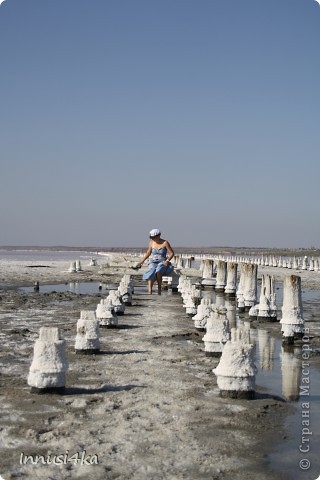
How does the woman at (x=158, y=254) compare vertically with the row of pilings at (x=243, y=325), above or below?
above

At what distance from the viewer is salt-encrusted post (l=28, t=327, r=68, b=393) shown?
28.1 ft

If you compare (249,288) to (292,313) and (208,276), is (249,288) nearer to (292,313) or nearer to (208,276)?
(292,313)

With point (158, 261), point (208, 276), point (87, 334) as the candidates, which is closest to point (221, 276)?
point (208, 276)

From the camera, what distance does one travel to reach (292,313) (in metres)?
14.3

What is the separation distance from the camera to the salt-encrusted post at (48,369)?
8.55 metres

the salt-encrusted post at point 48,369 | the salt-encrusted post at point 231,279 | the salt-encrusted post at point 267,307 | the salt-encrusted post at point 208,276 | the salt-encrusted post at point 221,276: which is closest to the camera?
the salt-encrusted post at point 48,369

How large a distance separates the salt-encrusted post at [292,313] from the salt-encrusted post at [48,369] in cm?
686

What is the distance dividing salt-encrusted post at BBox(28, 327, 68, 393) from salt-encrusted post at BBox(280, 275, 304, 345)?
686 cm

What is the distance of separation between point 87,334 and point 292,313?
4841mm

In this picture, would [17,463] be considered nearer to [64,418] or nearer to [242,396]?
[64,418]

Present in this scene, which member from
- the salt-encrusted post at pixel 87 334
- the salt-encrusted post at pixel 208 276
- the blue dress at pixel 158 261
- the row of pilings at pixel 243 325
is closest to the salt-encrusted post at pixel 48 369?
the row of pilings at pixel 243 325

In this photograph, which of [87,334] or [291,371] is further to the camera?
[87,334]

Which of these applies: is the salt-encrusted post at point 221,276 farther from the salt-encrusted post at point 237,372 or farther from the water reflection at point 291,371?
the salt-encrusted post at point 237,372

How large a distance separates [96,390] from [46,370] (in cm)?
79
